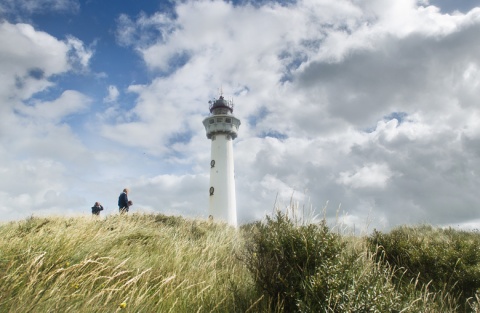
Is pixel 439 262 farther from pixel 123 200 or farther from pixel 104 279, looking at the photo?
pixel 123 200

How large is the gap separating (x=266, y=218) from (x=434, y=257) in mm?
4605

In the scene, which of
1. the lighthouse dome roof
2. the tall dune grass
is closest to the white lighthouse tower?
the lighthouse dome roof

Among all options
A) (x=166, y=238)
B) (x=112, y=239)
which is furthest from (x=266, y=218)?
(x=166, y=238)

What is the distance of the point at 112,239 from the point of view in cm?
639

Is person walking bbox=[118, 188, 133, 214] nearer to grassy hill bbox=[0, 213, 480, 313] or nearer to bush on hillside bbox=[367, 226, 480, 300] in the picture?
grassy hill bbox=[0, 213, 480, 313]

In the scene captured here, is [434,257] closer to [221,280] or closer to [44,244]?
[221,280]

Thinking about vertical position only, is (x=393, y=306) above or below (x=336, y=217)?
below

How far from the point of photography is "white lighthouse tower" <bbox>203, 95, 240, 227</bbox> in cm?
2947

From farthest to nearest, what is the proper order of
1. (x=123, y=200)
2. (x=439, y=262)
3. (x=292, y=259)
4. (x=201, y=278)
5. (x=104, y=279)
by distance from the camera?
(x=123, y=200), (x=439, y=262), (x=201, y=278), (x=292, y=259), (x=104, y=279)

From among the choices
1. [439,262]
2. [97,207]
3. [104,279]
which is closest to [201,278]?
[104,279]

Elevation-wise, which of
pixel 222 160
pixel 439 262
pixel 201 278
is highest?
pixel 222 160

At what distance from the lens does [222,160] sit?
31109mm

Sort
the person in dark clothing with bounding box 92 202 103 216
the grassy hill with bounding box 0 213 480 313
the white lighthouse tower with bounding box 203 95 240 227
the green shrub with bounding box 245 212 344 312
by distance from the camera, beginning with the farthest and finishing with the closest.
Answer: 1. the white lighthouse tower with bounding box 203 95 240 227
2. the person in dark clothing with bounding box 92 202 103 216
3. the green shrub with bounding box 245 212 344 312
4. the grassy hill with bounding box 0 213 480 313

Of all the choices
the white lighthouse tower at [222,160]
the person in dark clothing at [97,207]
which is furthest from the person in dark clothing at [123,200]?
the white lighthouse tower at [222,160]
